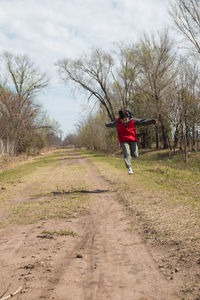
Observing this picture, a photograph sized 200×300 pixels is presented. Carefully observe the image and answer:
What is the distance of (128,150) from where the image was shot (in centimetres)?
986

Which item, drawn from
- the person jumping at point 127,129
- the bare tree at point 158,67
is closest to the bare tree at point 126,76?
the bare tree at point 158,67

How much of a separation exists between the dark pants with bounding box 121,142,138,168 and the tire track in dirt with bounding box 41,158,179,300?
4.91 meters

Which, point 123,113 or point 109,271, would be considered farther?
point 123,113

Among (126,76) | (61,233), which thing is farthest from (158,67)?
(61,233)

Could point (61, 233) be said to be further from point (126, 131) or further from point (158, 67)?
point (158, 67)

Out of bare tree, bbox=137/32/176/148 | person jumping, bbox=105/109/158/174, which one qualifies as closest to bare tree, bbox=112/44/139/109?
bare tree, bbox=137/32/176/148

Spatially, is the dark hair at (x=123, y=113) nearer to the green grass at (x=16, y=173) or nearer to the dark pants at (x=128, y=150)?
the dark pants at (x=128, y=150)

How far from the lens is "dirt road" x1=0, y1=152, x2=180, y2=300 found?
2820mm

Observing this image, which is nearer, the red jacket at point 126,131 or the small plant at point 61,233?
the small plant at point 61,233

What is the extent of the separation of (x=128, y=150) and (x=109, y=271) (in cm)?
681

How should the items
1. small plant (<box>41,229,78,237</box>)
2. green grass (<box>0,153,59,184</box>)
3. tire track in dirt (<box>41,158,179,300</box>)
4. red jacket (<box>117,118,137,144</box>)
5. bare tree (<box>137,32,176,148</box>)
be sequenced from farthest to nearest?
bare tree (<box>137,32,176,148</box>), green grass (<box>0,153,59,184</box>), red jacket (<box>117,118,137,144</box>), small plant (<box>41,229,78,237</box>), tire track in dirt (<box>41,158,179,300</box>)

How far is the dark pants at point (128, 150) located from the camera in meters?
9.83

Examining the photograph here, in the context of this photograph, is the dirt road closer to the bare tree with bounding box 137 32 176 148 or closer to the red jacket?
the red jacket

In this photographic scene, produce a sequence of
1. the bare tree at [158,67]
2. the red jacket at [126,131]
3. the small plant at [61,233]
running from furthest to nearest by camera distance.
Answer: the bare tree at [158,67] → the red jacket at [126,131] → the small plant at [61,233]
